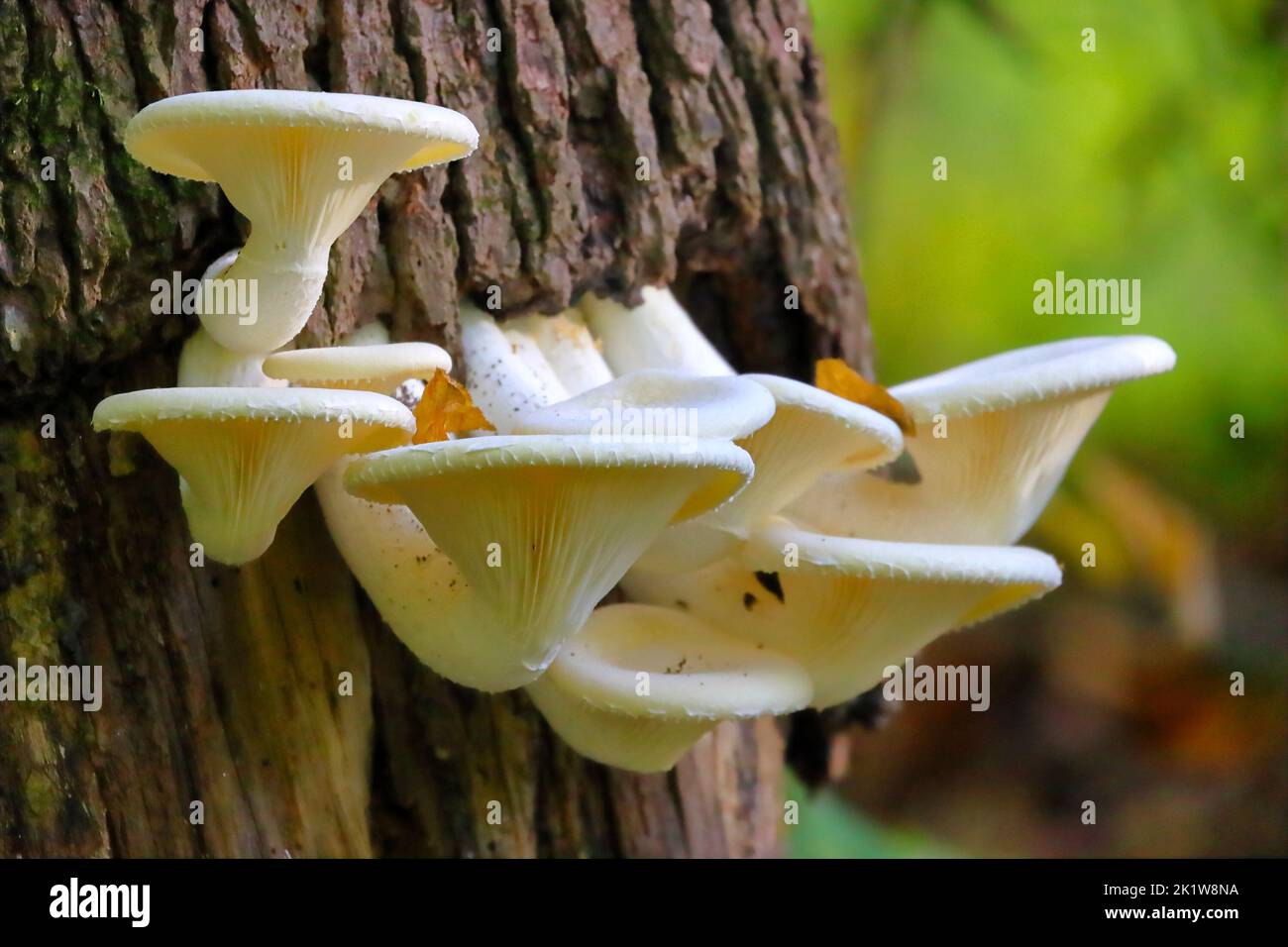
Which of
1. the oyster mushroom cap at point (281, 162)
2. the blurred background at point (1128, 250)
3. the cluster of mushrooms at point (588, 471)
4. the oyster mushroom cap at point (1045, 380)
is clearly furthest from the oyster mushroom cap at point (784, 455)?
the blurred background at point (1128, 250)

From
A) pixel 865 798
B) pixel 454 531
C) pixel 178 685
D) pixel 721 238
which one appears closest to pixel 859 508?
pixel 721 238

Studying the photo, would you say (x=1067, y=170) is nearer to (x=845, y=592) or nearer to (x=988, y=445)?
(x=988, y=445)

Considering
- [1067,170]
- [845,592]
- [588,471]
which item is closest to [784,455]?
[845,592]

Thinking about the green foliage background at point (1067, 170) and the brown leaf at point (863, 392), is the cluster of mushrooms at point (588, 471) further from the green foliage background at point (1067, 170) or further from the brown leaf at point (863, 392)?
the green foliage background at point (1067, 170)

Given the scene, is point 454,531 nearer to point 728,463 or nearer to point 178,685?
point 728,463

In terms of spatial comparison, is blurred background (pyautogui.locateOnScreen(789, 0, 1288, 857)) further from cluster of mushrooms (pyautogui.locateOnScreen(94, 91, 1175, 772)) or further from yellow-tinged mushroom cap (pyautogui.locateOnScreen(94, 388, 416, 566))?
yellow-tinged mushroom cap (pyautogui.locateOnScreen(94, 388, 416, 566))
